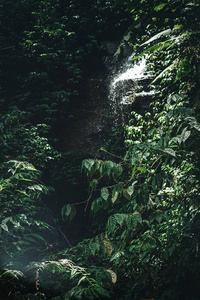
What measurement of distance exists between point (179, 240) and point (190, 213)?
32 cm

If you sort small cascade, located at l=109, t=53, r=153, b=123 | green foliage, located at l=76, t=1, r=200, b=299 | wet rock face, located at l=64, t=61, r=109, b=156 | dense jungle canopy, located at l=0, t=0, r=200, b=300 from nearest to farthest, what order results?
green foliage, located at l=76, t=1, r=200, b=299
dense jungle canopy, located at l=0, t=0, r=200, b=300
small cascade, located at l=109, t=53, r=153, b=123
wet rock face, located at l=64, t=61, r=109, b=156

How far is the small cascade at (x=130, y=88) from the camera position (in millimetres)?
6199

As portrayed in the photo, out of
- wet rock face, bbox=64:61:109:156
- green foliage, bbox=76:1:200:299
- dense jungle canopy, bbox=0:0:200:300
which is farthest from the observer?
wet rock face, bbox=64:61:109:156

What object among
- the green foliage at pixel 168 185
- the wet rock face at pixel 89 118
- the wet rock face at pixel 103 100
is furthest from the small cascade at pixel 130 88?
the green foliage at pixel 168 185

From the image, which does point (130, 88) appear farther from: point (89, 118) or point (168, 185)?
point (168, 185)

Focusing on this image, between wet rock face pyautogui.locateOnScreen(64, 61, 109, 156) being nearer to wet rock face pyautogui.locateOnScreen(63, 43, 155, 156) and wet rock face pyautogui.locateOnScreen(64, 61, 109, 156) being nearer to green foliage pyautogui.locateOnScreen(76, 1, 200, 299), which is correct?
wet rock face pyautogui.locateOnScreen(63, 43, 155, 156)

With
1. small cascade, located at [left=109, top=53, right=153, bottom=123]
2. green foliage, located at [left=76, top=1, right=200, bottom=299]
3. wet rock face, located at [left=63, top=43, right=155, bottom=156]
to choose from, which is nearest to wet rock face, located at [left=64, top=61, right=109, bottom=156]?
wet rock face, located at [left=63, top=43, right=155, bottom=156]

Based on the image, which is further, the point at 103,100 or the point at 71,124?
the point at 71,124

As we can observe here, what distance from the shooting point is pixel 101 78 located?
284 inches

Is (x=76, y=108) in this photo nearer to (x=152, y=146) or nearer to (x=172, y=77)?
(x=172, y=77)

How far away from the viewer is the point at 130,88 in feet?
21.0

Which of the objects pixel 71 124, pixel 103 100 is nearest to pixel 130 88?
pixel 103 100

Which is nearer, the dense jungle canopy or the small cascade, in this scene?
the dense jungle canopy

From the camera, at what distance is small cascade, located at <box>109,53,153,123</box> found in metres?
6.20
